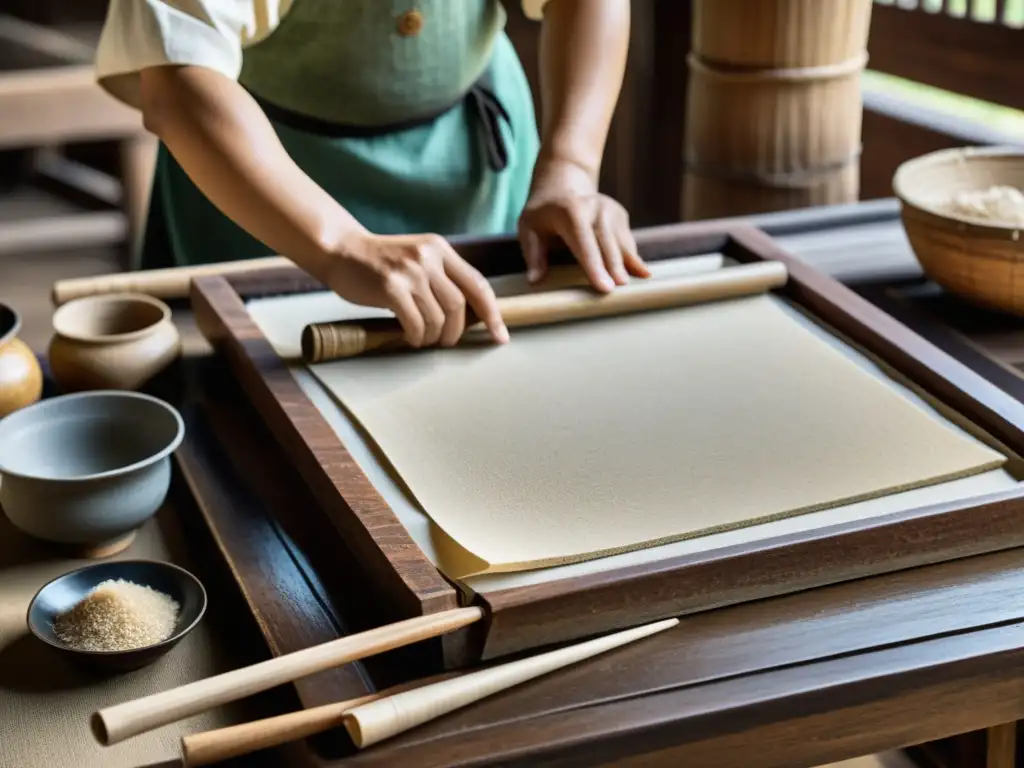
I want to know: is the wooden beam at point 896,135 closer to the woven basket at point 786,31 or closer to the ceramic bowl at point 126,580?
the woven basket at point 786,31

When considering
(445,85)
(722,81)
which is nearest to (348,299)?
(445,85)

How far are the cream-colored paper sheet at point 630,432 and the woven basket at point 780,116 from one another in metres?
0.71

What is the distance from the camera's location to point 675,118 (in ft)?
13.3

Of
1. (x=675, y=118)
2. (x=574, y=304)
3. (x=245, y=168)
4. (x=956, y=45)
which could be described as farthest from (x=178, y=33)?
(x=675, y=118)

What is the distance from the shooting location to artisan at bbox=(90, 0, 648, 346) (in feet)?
4.38

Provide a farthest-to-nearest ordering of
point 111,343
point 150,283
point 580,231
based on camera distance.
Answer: point 150,283 < point 580,231 < point 111,343

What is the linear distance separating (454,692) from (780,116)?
1.38 meters

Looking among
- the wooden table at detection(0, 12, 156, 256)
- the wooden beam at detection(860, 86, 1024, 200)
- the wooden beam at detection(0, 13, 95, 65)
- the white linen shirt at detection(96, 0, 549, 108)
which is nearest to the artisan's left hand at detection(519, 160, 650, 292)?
the white linen shirt at detection(96, 0, 549, 108)

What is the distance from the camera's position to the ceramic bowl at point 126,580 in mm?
923

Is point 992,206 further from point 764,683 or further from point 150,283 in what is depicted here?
point 150,283

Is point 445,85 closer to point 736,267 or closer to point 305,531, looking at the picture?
point 736,267

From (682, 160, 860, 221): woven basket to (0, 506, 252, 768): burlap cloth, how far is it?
50.5 inches

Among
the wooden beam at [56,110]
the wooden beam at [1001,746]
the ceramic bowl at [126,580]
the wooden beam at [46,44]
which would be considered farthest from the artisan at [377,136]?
the wooden beam at [46,44]

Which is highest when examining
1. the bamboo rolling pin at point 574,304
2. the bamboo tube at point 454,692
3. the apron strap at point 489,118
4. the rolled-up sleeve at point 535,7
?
the rolled-up sleeve at point 535,7
